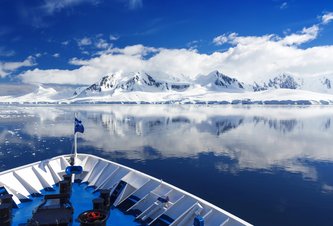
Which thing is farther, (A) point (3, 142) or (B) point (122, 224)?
(A) point (3, 142)

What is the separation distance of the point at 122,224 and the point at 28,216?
603 cm

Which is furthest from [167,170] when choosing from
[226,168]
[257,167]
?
[257,167]

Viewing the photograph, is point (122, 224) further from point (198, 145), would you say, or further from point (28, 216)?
point (198, 145)

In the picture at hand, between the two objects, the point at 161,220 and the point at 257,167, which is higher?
the point at 161,220

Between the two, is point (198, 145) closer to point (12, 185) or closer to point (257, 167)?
point (257, 167)

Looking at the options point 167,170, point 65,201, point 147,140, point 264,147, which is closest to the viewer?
point 65,201

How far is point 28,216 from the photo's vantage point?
18.8 meters

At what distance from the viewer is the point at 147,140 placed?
219 feet

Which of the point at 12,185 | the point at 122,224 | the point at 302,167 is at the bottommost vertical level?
the point at 302,167

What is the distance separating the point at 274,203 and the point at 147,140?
4121 centimetres

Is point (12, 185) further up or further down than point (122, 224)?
further up

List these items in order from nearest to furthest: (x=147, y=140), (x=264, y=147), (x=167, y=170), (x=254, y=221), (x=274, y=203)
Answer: (x=254, y=221), (x=274, y=203), (x=167, y=170), (x=264, y=147), (x=147, y=140)

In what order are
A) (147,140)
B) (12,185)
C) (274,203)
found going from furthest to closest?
1. (147,140)
2. (274,203)
3. (12,185)

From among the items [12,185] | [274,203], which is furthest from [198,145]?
[12,185]
